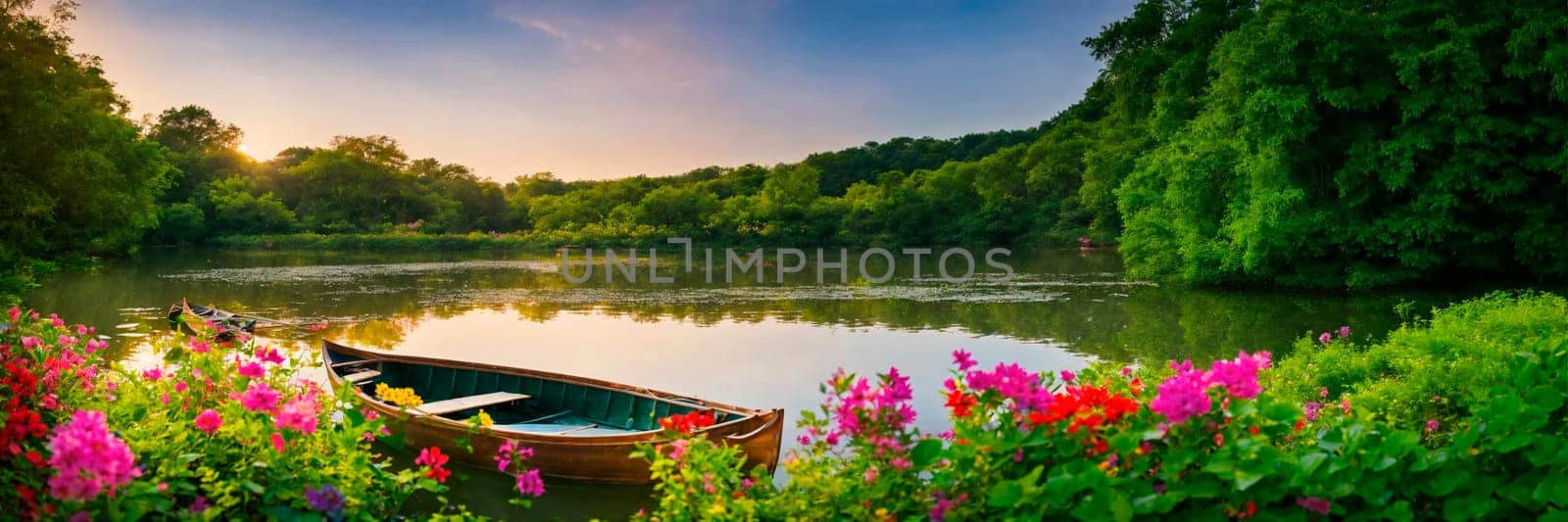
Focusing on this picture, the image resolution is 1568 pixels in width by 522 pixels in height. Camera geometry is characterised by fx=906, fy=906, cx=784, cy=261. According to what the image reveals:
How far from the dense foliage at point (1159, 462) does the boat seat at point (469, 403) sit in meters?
7.35

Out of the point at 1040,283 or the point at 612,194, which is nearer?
the point at 1040,283

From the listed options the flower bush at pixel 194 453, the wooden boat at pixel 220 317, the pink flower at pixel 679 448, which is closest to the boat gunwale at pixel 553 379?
the flower bush at pixel 194 453

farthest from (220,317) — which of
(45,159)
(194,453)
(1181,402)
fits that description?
(1181,402)

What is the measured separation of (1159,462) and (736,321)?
18.1 meters

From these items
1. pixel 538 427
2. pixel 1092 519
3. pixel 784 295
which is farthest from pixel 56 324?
pixel 784 295

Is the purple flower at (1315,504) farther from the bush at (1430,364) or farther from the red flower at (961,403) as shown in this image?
the bush at (1430,364)

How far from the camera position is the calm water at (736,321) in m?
13.8

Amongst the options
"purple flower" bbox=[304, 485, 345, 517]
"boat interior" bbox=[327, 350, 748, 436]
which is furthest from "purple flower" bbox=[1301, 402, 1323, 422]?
"purple flower" bbox=[304, 485, 345, 517]

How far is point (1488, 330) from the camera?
8414mm

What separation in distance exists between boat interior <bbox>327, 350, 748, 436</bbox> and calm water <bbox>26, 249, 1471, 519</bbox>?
110 centimetres

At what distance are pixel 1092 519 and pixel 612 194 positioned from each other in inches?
3281

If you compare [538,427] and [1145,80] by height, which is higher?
[1145,80]

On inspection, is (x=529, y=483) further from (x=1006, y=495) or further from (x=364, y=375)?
(x=364, y=375)

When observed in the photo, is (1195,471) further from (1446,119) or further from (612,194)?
(612,194)
